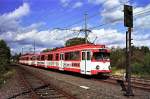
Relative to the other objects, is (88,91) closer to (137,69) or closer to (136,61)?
(137,69)

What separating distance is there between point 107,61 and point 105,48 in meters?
1.16


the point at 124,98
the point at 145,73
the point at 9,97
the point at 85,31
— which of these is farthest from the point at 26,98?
the point at 85,31

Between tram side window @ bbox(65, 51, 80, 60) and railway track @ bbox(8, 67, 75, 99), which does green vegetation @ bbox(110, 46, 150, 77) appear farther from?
railway track @ bbox(8, 67, 75, 99)

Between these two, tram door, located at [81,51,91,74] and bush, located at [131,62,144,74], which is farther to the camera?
bush, located at [131,62,144,74]

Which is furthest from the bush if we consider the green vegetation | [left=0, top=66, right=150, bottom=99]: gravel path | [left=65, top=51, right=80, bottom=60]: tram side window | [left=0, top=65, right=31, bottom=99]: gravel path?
[left=0, top=65, right=31, bottom=99]: gravel path

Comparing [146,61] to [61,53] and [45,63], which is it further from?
[45,63]

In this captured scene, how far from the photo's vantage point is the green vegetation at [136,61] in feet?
114

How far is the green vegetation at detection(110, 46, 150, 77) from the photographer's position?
114 feet

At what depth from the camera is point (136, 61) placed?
41.2 meters

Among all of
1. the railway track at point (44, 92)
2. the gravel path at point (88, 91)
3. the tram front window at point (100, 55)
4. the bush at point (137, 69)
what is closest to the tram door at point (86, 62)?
the tram front window at point (100, 55)

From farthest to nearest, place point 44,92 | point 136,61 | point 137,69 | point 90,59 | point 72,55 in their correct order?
point 136,61 < point 137,69 < point 72,55 < point 90,59 < point 44,92

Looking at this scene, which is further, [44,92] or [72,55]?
[72,55]

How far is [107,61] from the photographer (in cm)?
2861

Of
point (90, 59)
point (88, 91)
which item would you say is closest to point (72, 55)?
point (90, 59)
